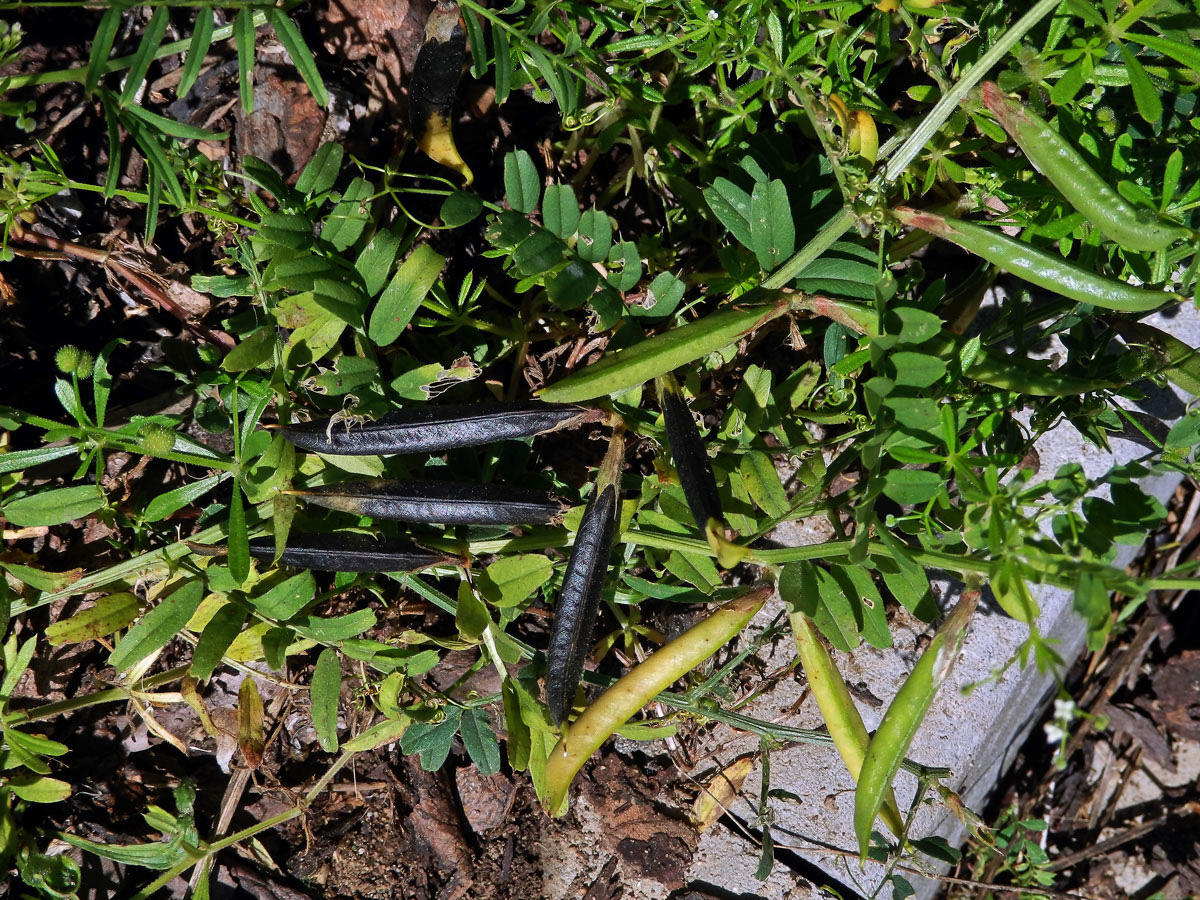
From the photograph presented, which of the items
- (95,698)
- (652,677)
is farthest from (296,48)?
(95,698)

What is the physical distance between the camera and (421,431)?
6.96 feet

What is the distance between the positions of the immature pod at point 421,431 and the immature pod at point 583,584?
0.22 meters

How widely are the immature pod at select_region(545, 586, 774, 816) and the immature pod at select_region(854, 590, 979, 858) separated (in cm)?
40

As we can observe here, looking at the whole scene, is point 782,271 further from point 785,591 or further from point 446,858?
point 446,858

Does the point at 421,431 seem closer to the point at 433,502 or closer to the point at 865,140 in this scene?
the point at 433,502

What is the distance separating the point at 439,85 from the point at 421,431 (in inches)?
42.1

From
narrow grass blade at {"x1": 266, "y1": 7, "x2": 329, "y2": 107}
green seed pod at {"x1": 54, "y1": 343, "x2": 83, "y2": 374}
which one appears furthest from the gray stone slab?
green seed pod at {"x1": 54, "y1": 343, "x2": 83, "y2": 374}

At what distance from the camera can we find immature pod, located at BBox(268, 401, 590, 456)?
6.94ft

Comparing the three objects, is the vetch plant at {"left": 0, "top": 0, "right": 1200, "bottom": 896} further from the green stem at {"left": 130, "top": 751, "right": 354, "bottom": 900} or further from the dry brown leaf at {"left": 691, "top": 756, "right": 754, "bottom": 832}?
the dry brown leaf at {"left": 691, "top": 756, "right": 754, "bottom": 832}

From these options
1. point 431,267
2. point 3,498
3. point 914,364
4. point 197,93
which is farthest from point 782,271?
point 3,498

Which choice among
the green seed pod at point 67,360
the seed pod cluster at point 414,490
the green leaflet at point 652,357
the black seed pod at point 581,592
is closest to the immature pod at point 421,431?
the seed pod cluster at point 414,490

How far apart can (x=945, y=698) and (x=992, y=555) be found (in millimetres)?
1472

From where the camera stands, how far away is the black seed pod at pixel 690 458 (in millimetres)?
2025

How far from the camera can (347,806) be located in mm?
2869
